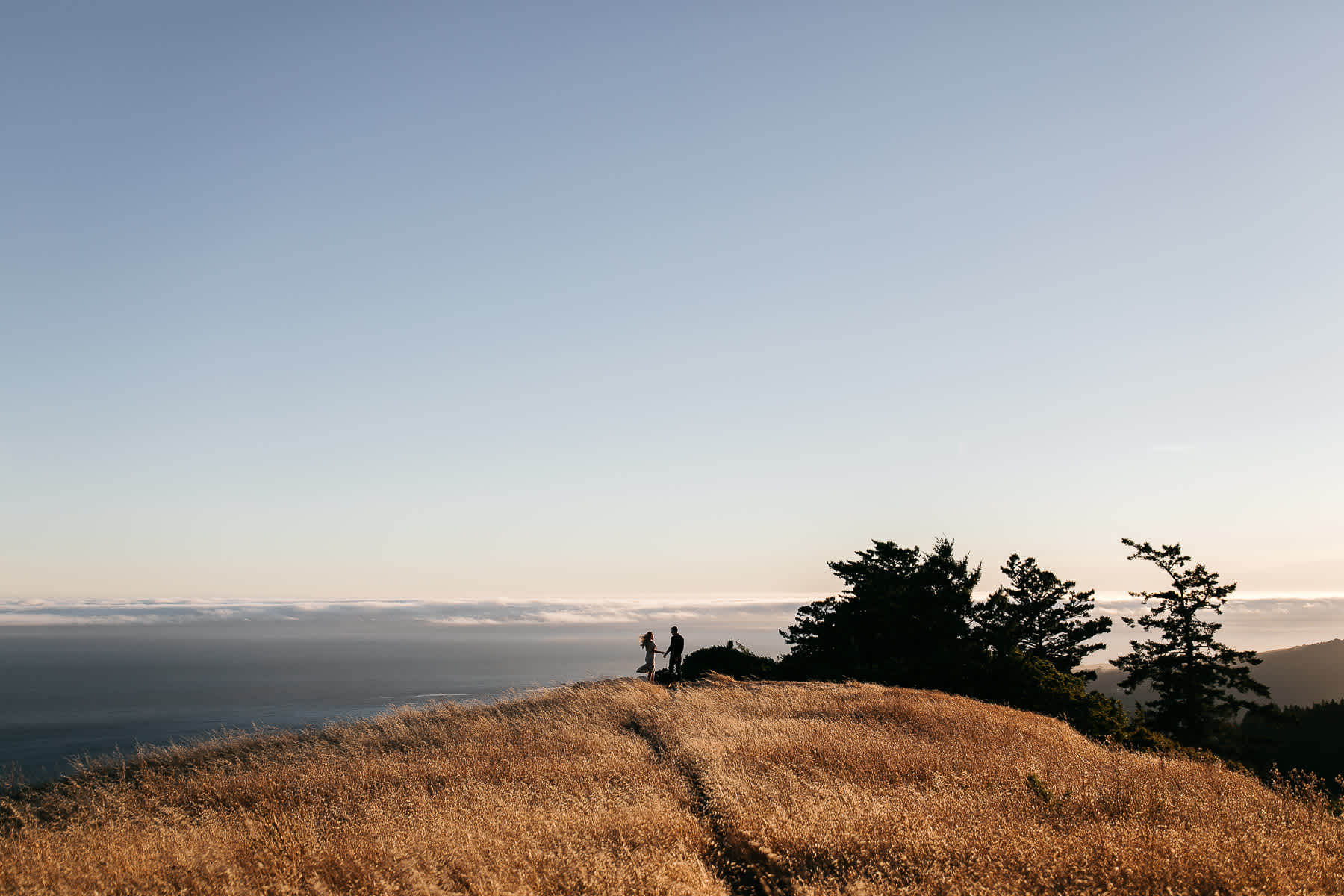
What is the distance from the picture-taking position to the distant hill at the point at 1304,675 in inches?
6432

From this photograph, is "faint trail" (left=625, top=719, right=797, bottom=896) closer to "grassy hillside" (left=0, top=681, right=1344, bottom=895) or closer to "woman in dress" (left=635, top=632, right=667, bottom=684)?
"grassy hillside" (left=0, top=681, right=1344, bottom=895)

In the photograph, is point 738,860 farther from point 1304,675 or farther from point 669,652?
point 1304,675

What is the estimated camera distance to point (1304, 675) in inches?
7037

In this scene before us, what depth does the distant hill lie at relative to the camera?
163 metres

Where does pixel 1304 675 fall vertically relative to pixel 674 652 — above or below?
below

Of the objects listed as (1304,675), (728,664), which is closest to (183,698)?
(728,664)

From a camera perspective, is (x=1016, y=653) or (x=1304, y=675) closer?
(x=1016, y=653)

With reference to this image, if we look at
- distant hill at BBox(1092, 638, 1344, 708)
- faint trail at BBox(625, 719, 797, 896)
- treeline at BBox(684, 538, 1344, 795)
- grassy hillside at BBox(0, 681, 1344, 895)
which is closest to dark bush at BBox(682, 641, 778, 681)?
treeline at BBox(684, 538, 1344, 795)

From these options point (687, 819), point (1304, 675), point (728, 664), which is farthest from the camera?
point (1304, 675)

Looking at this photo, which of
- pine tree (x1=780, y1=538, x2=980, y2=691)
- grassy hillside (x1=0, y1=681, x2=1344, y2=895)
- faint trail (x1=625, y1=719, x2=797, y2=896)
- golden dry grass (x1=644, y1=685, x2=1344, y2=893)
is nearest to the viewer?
golden dry grass (x1=644, y1=685, x2=1344, y2=893)

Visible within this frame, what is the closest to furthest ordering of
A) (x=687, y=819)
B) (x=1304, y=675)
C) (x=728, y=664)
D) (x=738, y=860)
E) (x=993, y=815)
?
(x=738, y=860), (x=993, y=815), (x=687, y=819), (x=728, y=664), (x=1304, y=675)

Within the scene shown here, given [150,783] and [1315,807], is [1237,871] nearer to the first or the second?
[1315,807]

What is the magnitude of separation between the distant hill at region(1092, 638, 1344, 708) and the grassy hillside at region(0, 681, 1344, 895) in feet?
558

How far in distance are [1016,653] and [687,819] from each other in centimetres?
3187
